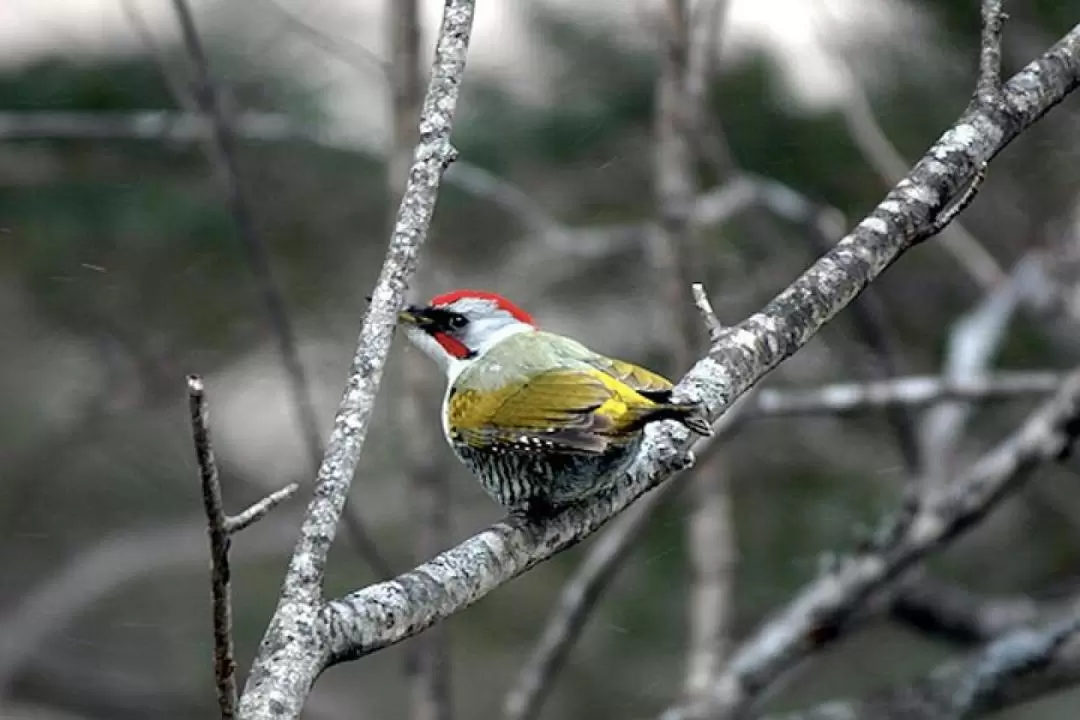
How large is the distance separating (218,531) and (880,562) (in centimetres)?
306

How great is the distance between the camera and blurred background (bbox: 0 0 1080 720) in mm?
6766

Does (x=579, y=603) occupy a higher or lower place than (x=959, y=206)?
higher

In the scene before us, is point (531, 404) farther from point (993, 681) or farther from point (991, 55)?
point (993, 681)

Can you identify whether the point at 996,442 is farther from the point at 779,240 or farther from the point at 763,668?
the point at 763,668

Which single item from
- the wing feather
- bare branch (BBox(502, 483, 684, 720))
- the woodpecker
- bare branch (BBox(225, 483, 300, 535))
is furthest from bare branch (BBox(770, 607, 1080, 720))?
bare branch (BBox(225, 483, 300, 535))

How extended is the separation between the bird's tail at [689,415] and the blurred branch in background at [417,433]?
2.29 m

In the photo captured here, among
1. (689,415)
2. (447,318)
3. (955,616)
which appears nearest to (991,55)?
(689,415)

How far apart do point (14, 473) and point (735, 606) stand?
12.9 ft

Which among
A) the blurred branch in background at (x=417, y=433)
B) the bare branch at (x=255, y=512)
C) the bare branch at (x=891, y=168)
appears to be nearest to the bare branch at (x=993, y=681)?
the blurred branch in background at (x=417, y=433)

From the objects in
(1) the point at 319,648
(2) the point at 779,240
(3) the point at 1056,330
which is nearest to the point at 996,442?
(3) the point at 1056,330

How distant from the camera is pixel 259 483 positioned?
7.97m

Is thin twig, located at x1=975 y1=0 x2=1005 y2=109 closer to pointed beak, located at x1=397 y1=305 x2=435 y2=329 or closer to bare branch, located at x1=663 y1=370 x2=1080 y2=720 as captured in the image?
bare branch, located at x1=663 y1=370 x2=1080 y2=720

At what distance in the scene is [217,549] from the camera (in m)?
1.72

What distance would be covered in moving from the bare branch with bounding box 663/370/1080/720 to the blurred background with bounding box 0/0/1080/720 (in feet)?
5.04
